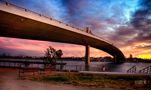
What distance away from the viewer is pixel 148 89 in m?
15.4

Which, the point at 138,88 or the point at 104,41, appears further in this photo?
the point at 104,41

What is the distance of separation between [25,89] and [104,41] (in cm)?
4493

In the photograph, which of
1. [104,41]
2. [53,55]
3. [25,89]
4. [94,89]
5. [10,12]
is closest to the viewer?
[25,89]

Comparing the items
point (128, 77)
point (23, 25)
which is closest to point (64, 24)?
point (23, 25)

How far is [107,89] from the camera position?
49.0 ft

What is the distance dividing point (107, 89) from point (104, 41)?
4290cm

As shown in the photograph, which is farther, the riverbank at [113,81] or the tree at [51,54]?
the tree at [51,54]

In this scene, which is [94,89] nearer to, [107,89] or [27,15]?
[107,89]

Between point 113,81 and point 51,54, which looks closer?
point 113,81

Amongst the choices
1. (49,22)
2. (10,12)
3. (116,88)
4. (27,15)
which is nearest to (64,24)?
(49,22)

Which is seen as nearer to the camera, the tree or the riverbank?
the riverbank

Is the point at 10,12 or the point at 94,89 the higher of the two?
the point at 10,12

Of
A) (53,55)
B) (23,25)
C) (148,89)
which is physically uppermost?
(23,25)

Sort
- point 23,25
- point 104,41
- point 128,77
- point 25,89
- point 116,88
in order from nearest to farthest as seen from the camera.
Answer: point 25,89 → point 116,88 → point 128,77 → point 23,25 → point 104,41
